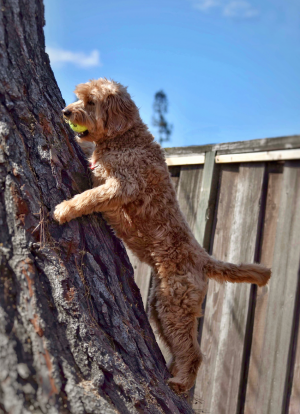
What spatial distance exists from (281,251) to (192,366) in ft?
5.29

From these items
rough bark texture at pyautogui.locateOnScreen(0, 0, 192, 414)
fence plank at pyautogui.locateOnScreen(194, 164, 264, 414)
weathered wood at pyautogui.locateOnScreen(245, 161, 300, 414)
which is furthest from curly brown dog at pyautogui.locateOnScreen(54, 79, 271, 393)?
fence plank at pyautogui.locateOnScreen(194, 164, 264, 414)

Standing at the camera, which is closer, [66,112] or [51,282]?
[51,282]

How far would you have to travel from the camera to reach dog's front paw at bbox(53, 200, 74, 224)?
2.21 meters

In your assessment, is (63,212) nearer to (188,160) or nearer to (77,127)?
(77,127)

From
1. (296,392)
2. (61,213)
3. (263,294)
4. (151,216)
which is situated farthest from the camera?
(263,294)

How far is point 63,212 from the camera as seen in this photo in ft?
7.31

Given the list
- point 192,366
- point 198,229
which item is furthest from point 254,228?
point 192,366

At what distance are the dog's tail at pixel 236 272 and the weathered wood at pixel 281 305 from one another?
2.38 ft

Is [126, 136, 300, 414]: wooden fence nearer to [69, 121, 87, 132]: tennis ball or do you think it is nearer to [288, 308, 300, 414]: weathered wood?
[288, 308, 300, 414]: weathered wood

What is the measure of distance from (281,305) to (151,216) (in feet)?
5.75

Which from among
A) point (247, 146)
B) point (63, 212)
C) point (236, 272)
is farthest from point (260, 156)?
point (63, 212)

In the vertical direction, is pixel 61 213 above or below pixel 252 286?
above

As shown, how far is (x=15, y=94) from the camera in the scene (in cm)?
220

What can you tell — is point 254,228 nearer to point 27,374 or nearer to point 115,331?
point 115,331
